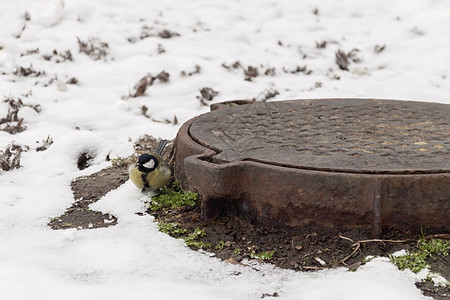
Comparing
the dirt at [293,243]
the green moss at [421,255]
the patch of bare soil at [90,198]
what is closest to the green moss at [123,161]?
the patch of bare soil at [90,198]

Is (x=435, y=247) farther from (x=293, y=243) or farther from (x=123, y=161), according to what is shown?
(x=123, y=161)

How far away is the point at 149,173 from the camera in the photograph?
3100 mm

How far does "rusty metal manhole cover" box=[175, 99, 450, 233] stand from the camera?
8.11 feet

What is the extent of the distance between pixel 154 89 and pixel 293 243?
2.91m

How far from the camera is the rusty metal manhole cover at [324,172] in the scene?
8.11ft

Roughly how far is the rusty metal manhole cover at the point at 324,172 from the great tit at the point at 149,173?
88 millimetres

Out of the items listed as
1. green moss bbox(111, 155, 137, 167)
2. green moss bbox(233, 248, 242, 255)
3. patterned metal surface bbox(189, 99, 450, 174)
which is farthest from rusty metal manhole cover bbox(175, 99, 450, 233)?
green moss bbox(111, 155, 137, 167)

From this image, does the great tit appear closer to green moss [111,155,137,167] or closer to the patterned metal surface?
the patterned metal surface

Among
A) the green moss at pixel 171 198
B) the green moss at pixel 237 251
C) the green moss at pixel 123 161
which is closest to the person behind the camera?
the green moss at pixel 237 251

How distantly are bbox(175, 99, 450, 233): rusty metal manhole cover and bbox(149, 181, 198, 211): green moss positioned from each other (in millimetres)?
66

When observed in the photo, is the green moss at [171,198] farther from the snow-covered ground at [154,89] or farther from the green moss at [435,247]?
the green moss at [435,247]

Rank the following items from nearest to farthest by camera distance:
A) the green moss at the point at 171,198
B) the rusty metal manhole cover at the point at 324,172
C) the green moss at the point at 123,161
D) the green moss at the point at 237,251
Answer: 1. the rusty metal manhole cover at the point at 324,172
2. the green moss at the point at 237,251
3. the green moss at the point at 171,198
4. the green moss at the point at 123,161

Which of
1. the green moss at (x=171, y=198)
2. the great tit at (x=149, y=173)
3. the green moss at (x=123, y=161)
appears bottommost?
the green moss at (x=123, y=161)

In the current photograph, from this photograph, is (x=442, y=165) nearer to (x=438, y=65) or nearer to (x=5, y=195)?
(x=5, y=195)
